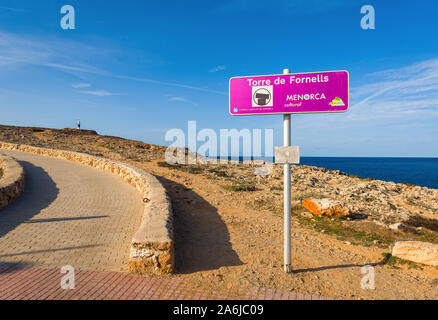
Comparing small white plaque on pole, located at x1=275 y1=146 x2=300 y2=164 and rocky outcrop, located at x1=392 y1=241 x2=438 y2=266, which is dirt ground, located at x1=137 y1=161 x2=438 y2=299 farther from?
small white plaque on pole, located at x1=275 y1=146 x2=300 y2=164

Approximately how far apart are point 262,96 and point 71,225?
6.02 m

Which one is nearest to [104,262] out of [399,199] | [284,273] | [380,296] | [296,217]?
[284,273]

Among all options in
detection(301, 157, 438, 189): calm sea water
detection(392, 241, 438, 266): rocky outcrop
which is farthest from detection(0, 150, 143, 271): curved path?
detection(301, 157, 438, 189): calm sea water

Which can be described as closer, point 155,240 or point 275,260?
point 155,240

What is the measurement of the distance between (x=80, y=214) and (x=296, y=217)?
6.81m

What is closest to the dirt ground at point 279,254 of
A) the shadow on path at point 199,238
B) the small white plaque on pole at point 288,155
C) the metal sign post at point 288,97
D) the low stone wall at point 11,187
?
the shadow on path at point 199,238

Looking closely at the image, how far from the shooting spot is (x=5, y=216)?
25.1ft

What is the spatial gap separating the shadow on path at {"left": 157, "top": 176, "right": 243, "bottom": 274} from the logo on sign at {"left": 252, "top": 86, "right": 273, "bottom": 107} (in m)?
3.11

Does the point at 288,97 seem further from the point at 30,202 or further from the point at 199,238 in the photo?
the point at 30,202

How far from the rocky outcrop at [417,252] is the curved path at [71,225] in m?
5.62

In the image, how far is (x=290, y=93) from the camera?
→ 14.7ft

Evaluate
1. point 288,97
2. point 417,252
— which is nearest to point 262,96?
point 288,97

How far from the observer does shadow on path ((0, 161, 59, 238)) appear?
284 inches
